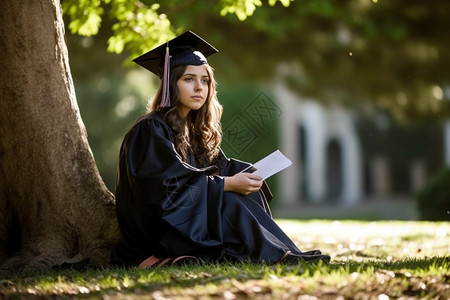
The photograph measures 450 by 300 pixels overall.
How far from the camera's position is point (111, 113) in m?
24.9

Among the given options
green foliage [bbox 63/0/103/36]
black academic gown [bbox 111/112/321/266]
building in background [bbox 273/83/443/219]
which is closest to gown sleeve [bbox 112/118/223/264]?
black academic gown [bbox 111/112/321/266]

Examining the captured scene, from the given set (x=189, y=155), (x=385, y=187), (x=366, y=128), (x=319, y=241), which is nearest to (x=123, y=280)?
(x=189, y=155)

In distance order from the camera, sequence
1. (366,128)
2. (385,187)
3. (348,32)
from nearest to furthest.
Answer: (348,32) < (366,128) < (385,187)

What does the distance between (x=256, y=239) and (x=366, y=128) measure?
28.3m

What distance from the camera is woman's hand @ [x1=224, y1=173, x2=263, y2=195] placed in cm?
493

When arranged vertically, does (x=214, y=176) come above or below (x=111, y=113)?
below

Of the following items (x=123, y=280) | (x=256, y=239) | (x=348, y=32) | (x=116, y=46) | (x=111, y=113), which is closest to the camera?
(x=123, y=280)

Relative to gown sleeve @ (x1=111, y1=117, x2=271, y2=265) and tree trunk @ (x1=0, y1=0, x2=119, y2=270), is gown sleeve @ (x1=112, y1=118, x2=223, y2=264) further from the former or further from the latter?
tree trunk @ (x1=0, y1=0, x2=119, y2=270)

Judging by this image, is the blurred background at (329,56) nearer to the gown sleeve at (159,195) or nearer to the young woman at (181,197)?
the young woman at (181,197)

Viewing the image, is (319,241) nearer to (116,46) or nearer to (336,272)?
(116,46)

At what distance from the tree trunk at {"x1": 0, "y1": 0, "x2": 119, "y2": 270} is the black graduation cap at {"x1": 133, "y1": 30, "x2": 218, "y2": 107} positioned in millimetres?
734

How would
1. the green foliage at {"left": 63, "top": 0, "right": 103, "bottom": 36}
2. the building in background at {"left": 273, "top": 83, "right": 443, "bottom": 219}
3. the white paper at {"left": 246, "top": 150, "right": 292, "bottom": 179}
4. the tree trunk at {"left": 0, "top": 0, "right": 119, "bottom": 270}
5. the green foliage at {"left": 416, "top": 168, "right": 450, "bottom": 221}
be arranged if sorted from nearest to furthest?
1. the white paper at {"left": 246, "top": 150, "right": 292, "bottom": 179}
2. the tree trunk at {"left": 0, "top": 0, "right": 119, "bottom": 270}
3. the green foliage at {"left": 63, "top": 0, "right": 103, "bottom": 36}
4. the green foliage at {"left": 416, "top": 168, "right": 450, "bottom": 221}
5. the building in background at {"left": 273, "top": 83, "right": 443, "bottom": 219}

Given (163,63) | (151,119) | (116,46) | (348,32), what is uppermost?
(348,32)

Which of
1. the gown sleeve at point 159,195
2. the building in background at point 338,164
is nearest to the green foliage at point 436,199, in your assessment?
the gown sleeve at point 159,195
